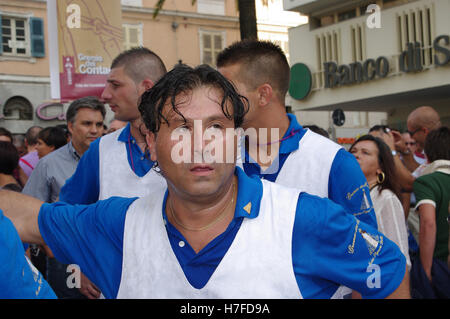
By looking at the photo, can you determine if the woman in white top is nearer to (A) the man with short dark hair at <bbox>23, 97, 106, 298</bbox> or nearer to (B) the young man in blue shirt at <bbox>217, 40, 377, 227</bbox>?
(B) the young man in blue shirt at <bbox>217, 40, 377, 227</bbox>

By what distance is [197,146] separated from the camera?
1.82 meters

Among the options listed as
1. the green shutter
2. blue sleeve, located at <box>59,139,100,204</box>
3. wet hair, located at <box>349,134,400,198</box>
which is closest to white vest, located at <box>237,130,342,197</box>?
blue sleeve, located at <box>59,139,100,204</box>

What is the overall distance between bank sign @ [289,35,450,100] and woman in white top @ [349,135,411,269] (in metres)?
12.4

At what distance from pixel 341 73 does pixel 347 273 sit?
58.7 feet

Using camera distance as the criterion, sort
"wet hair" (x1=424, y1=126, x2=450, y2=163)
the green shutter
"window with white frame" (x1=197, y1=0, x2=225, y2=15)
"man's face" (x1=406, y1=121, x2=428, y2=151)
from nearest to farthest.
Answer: "wet hair" (x1=424, y1=126, x2=450, y2=163) < "man's face" (x1=406, y1=121, x2=428, y2=151) < the green shutter < "window with white frame" (x1=197, y1=0, x2=225, y2=15)

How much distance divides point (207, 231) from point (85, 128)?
128 inches

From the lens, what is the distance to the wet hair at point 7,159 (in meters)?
4.53

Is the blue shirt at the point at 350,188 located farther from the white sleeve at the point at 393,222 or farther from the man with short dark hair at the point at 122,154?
the white sleeve at the point at 393,222

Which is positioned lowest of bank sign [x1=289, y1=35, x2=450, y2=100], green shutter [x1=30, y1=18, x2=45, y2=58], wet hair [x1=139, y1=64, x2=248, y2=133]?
wet hair [x1=139, y1=64, x2=248, y2=133]

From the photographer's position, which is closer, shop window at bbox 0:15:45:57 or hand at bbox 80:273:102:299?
hand at bbox 80:273:102:299

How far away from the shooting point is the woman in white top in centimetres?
401

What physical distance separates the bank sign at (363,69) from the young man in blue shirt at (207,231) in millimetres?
15185

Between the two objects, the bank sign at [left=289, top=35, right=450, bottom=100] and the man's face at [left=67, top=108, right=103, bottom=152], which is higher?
the bank sign at [left=289, top=35, right=450, bottom=100]

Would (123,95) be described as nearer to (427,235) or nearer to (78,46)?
(427,235)
